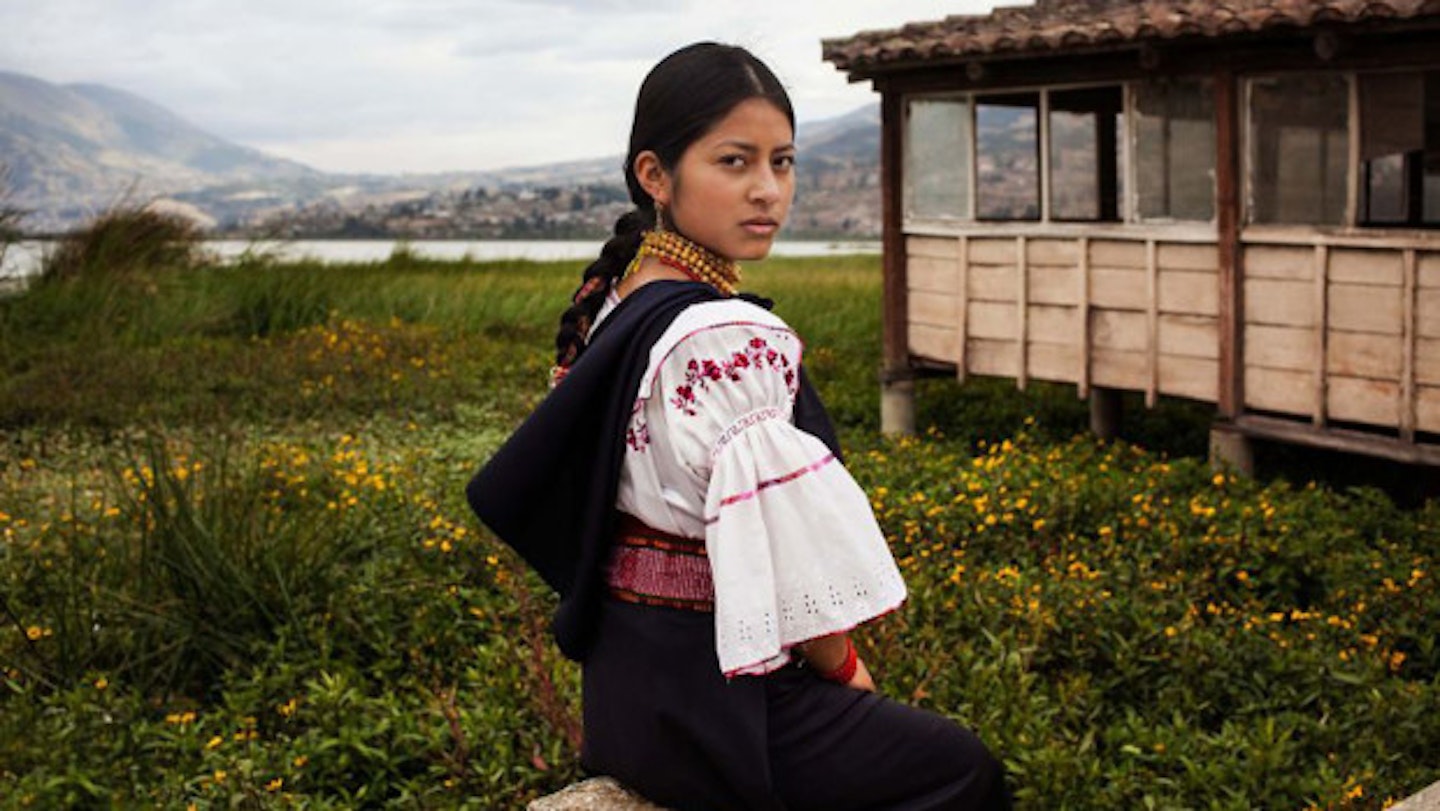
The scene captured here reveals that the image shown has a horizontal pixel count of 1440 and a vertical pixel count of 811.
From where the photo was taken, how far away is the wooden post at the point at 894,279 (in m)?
12.0

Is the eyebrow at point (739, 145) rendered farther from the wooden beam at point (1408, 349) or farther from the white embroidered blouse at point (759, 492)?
the wooden beam at point (1408, 349)

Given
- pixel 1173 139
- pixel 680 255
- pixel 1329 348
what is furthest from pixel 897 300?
pixel 680 255

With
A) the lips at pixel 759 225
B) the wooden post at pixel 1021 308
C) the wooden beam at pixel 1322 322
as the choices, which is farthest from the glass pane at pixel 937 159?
the lips at pixel 759 225

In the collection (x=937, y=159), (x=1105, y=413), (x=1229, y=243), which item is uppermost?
(x=937, y=159)

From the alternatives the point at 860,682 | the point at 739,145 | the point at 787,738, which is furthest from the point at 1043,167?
the point at 787,738

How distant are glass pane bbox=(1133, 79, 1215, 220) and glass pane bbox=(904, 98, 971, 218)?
4.76ft

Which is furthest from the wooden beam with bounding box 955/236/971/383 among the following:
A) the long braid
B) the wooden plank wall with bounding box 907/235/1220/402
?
the long braid

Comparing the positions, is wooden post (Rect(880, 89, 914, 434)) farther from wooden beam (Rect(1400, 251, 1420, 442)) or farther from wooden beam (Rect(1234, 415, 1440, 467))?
wooden beam (Rect(1400, 251, 1420, 442))

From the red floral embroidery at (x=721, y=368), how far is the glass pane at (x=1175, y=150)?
26.6 ft

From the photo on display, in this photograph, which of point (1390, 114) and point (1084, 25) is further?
point (1084, 25)

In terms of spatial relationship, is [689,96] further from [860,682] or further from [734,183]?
[860,682]

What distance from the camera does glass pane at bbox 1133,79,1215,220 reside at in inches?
398

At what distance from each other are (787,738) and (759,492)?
452 mm

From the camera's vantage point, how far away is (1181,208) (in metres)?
10.2
